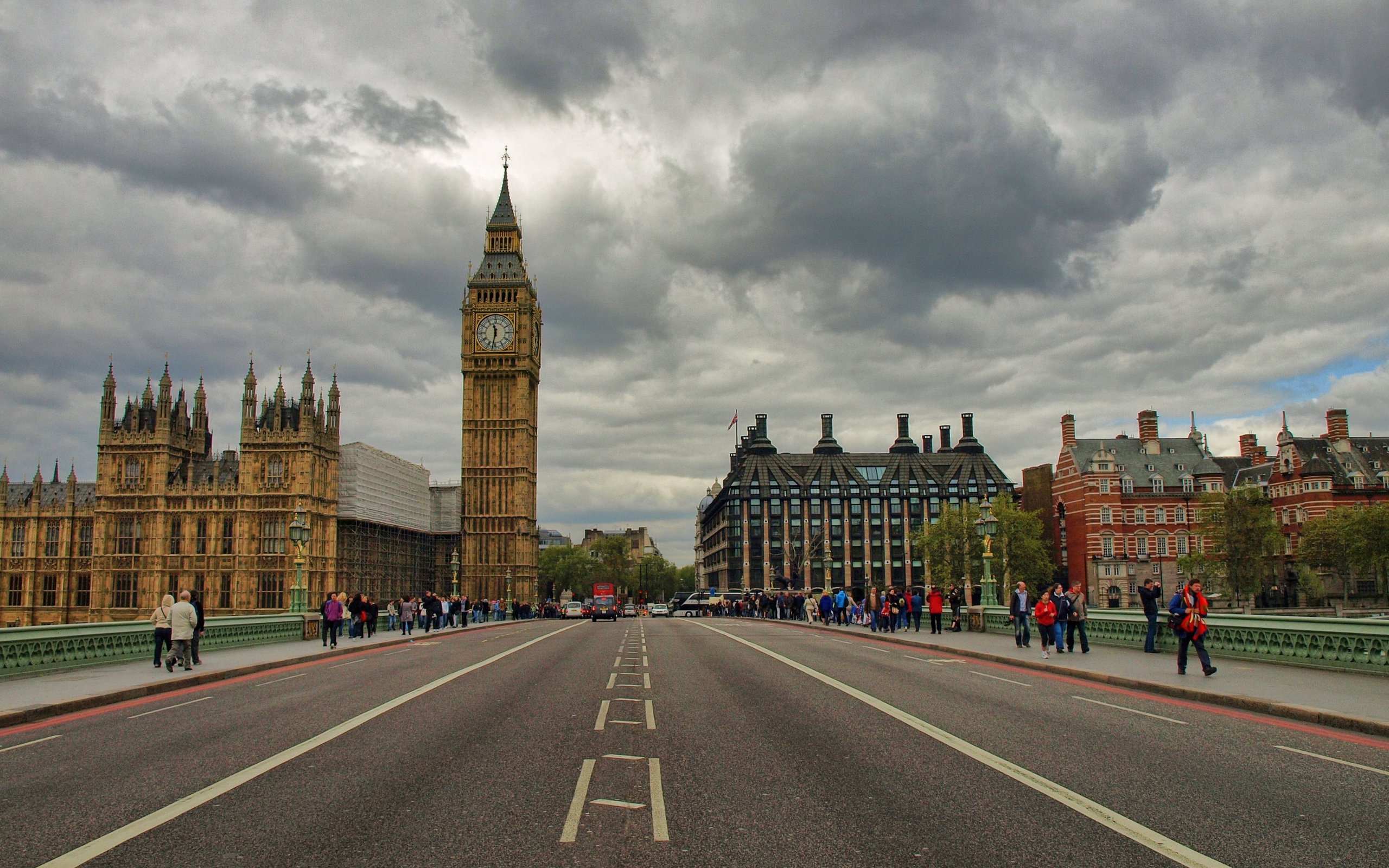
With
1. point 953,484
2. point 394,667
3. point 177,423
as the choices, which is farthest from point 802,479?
point 394,667

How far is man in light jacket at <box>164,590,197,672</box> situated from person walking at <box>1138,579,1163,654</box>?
21582 mm

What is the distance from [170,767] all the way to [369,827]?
385cm

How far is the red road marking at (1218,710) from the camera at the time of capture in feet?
36.9

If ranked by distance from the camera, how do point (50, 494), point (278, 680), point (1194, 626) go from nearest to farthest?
point (1194, 626), point (278, 680), point (50, 494)

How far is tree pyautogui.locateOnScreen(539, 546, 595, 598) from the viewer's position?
161 meters

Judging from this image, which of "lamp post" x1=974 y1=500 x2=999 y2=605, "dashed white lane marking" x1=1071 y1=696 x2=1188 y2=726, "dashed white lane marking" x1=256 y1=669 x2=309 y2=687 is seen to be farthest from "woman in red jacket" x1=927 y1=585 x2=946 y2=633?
"dashed white lane marking" x1=256 y1=669 x2=309 y2=687

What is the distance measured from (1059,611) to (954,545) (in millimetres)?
75381

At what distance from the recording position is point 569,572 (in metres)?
165

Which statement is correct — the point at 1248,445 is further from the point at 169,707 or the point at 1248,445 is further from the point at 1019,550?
the point at 169,707

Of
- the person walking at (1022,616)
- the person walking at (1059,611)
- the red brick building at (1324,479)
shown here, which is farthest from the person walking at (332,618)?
the red brick building at (1324,479)

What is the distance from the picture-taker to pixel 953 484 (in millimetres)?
142250

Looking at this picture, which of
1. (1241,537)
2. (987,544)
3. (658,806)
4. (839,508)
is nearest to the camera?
(658,806)

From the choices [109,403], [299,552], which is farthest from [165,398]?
[299,552]

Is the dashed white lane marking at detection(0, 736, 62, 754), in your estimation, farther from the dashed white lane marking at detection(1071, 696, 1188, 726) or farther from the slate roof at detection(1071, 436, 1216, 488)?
the slate roof at detection(1071, 436, 1216, 488)
